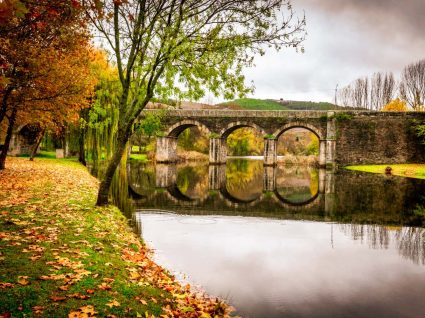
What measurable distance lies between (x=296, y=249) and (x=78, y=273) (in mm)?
6230

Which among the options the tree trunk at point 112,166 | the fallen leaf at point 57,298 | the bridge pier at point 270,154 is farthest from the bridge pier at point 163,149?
the fallen leaf at point 57,298

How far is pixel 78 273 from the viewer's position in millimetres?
6004

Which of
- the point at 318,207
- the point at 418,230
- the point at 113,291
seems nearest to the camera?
the point at 113,291

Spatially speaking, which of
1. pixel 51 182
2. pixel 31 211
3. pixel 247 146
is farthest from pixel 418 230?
pixel 247 146

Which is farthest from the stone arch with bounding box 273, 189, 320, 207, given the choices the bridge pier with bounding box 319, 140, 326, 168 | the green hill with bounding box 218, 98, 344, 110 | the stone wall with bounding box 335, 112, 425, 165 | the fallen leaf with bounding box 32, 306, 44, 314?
the green hill with bounding box 218, 98, 344, 110

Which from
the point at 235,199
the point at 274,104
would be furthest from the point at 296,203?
the point at 274,104

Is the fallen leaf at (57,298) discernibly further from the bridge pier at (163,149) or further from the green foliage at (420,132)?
the green foliage at (420,132)

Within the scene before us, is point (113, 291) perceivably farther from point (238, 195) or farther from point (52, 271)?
point (238, 195)

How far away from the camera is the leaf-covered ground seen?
4.95 m

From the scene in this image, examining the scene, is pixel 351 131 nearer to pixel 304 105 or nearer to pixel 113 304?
pixel 113 304

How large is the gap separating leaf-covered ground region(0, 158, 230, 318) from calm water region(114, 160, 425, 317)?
946 mm

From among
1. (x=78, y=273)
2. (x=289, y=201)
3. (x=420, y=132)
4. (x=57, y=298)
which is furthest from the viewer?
(x=420, y=132)

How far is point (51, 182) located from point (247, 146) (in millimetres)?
65079

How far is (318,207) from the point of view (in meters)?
17.8
